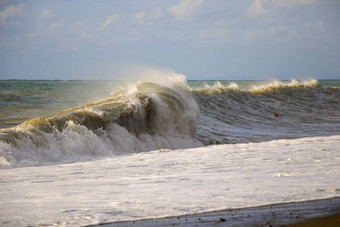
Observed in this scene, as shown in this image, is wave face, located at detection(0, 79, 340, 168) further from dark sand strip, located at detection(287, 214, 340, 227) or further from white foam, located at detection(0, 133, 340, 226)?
dark sand strip, located at detection(287, 214, 340, 227)

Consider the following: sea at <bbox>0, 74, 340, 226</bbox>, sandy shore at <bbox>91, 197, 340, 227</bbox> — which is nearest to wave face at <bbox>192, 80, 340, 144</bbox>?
sea at <bbox>0, 74, 340, 226</bbox>

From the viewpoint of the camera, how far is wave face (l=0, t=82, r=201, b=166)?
706 cm

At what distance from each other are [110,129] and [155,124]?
73.5 inches

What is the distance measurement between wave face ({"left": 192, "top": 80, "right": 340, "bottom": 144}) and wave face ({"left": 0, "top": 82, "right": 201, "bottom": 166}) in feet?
3.79

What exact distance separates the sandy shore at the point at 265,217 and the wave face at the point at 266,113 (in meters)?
8.03

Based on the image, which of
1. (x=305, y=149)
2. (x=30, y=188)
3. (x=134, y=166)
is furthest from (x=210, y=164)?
(x=30, y=188)

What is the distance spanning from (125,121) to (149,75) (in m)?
6.14

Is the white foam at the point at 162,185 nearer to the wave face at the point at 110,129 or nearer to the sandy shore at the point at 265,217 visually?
the sandy shore at the point at 265,217

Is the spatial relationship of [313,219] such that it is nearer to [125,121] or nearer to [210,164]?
[210,164]

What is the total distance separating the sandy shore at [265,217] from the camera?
122 inches

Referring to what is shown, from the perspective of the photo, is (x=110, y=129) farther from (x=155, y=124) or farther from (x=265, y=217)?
(x=265, y=217)

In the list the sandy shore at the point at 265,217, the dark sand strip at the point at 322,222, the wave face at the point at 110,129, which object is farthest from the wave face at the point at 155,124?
the dark sand strip at the point at 322,222

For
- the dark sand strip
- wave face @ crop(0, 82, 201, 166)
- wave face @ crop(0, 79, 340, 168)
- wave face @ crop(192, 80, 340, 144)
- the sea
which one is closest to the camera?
the dark sand strip

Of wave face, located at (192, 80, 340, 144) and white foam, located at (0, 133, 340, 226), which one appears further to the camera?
wave face, located at (192, 80, 340, 144)
